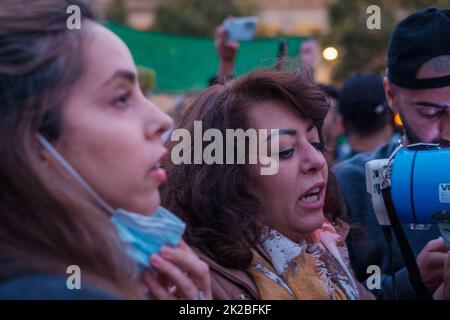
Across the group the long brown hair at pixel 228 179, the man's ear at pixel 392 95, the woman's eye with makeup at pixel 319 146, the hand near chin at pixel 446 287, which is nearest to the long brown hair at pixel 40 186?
the long brown hair at pixel 228 179

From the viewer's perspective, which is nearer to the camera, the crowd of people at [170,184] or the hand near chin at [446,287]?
the crowd of people at [170,184]

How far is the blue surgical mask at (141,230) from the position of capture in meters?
1.25

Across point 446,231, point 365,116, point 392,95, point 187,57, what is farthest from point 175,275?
point 187,57

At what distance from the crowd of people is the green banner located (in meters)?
3.44

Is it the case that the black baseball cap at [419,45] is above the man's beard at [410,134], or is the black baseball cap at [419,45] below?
above

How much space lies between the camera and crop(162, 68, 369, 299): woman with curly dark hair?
1639 millimetres

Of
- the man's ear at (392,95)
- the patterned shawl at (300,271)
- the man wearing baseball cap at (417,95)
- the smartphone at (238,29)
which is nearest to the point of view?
the patterned shawl at (300,271)

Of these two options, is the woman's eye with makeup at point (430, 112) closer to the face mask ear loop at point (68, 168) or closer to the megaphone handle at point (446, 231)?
the megaphone handle at point (446, 231)

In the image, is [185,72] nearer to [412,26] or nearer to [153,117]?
[412,26]

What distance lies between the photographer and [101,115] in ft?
4.00

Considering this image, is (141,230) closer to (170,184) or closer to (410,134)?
(170,184)

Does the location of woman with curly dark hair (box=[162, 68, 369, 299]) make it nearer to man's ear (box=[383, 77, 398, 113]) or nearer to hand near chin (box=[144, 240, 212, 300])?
hand near chin (box=[144, 240, 212, 300])

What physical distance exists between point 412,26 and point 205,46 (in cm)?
394

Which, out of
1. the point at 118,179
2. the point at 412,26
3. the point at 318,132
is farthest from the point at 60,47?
the point at 412,26
